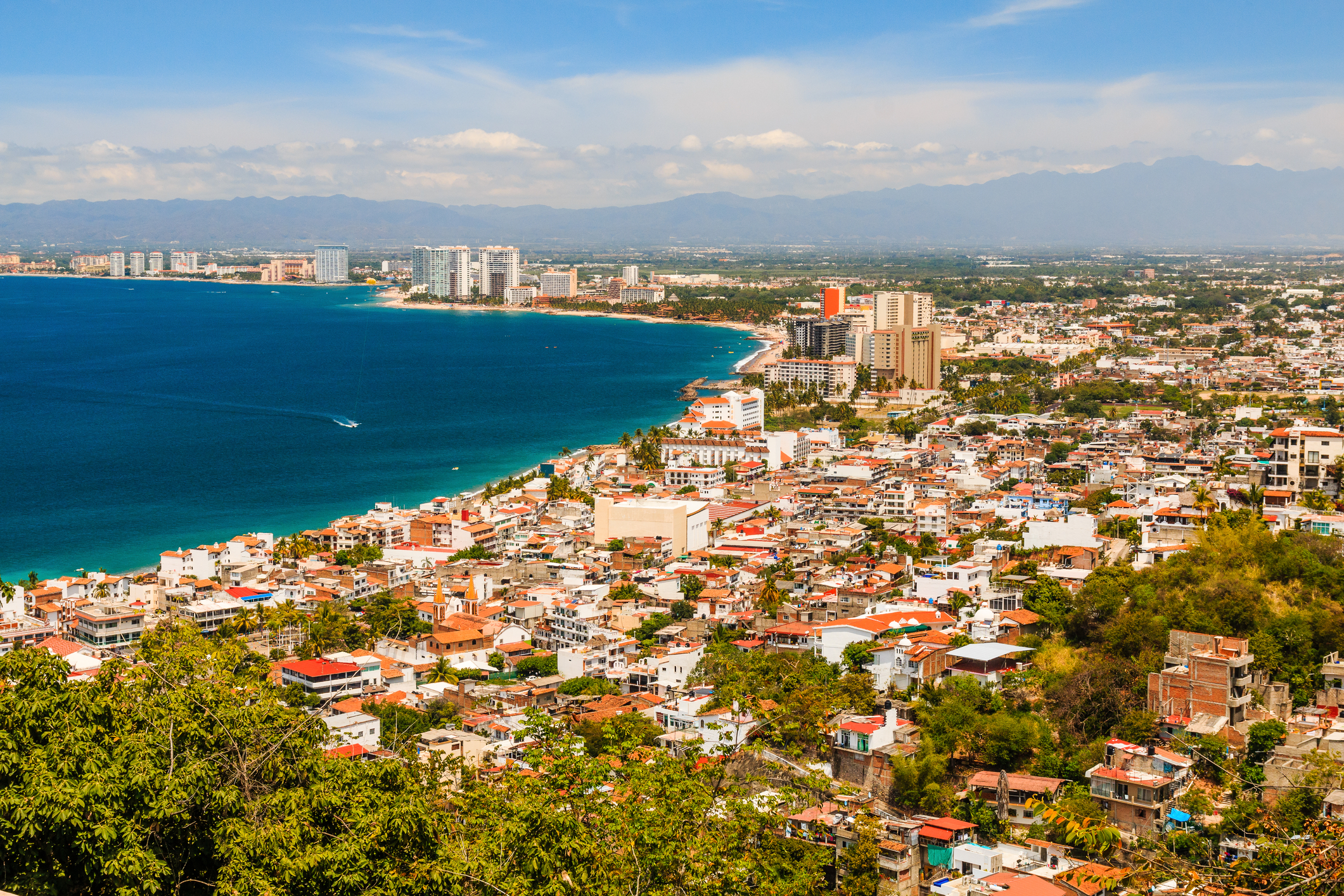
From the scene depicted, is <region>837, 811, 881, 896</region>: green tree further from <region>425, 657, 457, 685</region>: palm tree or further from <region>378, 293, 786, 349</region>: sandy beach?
<region>378, 293, 786, 349</region>: sandy beach

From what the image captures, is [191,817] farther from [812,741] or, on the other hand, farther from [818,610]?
[818,610]

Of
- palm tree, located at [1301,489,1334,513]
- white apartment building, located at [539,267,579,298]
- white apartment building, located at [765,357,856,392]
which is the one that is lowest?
palm tree, located at [1301,489,1334,513]

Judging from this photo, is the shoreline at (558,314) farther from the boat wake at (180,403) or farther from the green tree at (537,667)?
the boat wake at (180,403)

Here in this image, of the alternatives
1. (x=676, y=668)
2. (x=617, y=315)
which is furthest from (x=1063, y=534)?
(x=617, y=315)

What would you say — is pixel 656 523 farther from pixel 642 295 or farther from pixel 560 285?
pixel 560 285

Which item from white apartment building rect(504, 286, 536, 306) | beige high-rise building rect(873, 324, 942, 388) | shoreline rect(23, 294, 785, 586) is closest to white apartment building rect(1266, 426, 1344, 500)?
shoreline rect(23, 294, 785, 586)

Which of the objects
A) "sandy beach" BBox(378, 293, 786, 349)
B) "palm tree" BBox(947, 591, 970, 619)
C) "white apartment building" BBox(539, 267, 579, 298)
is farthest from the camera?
"white apartment building" BBox(539, 267, 579, 298)

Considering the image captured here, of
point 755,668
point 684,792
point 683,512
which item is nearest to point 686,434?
point 683,512

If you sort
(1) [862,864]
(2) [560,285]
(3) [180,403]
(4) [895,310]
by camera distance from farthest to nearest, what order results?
(2) [560,285], (4) [895,310], (3) [180,403], (1) [862,864]
